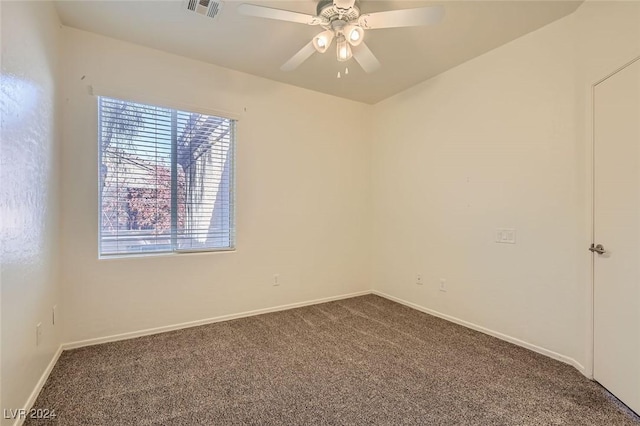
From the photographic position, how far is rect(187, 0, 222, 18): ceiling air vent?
7.10 feet

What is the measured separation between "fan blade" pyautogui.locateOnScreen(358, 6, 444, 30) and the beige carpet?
7.58 feet

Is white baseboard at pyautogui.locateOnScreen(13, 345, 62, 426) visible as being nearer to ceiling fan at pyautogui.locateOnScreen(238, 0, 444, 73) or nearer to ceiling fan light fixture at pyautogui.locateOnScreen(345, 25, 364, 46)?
ceiling fan at pyautogui.locateOnScreen(238, 0, 444, 73)

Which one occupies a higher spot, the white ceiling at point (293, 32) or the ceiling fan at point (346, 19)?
the white ceiling at point (293, 32)

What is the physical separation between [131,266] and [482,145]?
351 cm

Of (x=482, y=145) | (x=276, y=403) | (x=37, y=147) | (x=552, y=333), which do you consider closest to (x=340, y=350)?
(x=276, y=403)

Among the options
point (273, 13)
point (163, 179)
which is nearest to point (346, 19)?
point (273, 13)

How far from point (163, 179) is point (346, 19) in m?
2.16

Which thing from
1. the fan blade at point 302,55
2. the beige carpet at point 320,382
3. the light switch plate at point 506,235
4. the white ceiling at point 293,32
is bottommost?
the beige carpet at point 320,382

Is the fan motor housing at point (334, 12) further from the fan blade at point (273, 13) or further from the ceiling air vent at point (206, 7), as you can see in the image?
the ceiling air vent at point (206, 7)

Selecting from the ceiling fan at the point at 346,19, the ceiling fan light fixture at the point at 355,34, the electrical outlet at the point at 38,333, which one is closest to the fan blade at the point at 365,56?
the ceiling fan at the point at 346,19

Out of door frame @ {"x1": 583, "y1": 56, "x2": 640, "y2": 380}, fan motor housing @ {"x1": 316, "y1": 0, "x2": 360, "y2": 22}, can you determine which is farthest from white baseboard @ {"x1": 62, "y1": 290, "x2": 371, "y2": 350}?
fan motor housing @ {"x1": 316, "y1": 0, "x2": 360, "y2": 22}

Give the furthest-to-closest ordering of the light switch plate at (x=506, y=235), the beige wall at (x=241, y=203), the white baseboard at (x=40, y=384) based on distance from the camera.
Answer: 1. the light switch plate at (x=506, y=235)
2. the beige wall at (x=241, y=203)
3. the white baseboard at (x=40, y=384)

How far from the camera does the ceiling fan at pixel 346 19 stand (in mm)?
1792

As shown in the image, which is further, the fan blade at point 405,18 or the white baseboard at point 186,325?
the white baseboard at point 186,325
